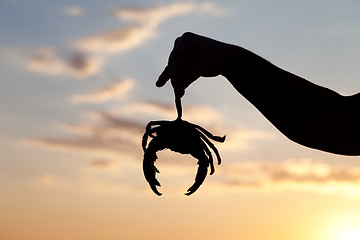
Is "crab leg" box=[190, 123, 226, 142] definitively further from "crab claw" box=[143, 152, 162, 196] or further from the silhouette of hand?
the silhouette of hand

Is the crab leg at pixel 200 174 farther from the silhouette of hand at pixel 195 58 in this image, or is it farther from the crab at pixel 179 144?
the silhouette of hand at pixel 195 58

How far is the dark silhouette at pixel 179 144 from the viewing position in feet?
12.7

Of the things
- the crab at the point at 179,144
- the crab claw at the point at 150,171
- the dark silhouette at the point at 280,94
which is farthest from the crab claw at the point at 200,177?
the dark silhouette at the point at 280,94

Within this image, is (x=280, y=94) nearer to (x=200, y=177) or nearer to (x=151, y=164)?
(x=200, y=177)

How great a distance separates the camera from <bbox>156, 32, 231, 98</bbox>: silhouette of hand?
3.13m

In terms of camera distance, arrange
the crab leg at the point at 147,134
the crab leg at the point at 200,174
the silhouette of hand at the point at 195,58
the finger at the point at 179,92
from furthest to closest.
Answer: the crab leg at the point at 147,134, the crab leg at the point at 200,174, the finger at the point at 179,92, the silhouette of hand at the point at 195,58

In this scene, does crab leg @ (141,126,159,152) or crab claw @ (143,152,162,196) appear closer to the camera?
crab claw @ (143,152,162,196)

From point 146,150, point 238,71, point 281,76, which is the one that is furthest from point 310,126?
point 146,150

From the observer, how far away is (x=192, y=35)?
3150 millimetres

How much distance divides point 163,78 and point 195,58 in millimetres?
806

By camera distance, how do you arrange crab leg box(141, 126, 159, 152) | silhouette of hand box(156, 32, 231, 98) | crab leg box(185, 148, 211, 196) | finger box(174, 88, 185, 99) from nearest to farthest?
1. silhouette of hand box(156, 32, 231, 98)
2. finger box(174, 88, 185, 99)
3. crab leg box(185, 148, 211, 196)
4. crab leg box(141, 126, 159, 152)

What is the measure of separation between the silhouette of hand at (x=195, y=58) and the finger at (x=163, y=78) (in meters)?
0.66

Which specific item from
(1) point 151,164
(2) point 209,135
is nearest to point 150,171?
(1) point 151,164

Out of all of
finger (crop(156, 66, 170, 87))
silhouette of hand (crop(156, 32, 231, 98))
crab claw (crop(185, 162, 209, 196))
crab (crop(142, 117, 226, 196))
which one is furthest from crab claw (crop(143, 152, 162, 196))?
silhouette of hand (crop(156, 32, 231, 98))
